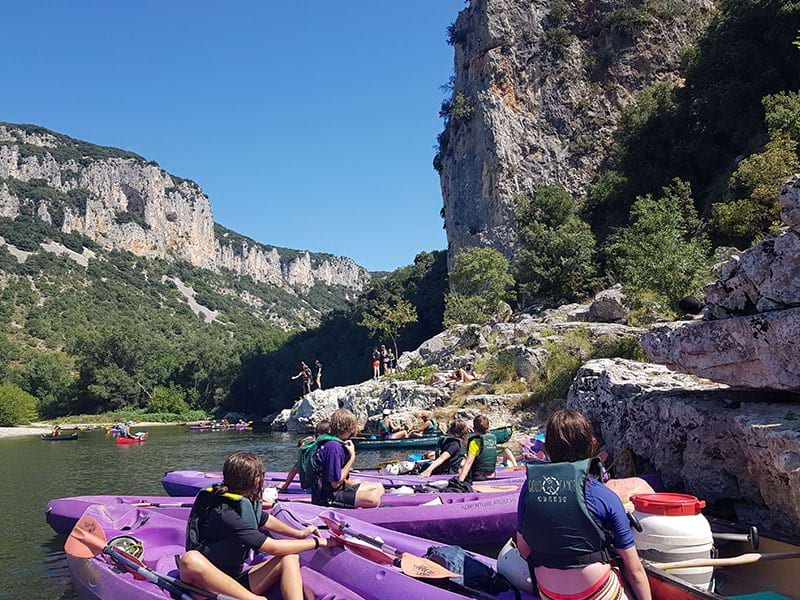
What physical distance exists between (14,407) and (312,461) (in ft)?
150

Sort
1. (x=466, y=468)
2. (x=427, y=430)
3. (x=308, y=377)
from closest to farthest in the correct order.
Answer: (x=466, y=468) < (x=427, y=430) < (x=308, y=377)

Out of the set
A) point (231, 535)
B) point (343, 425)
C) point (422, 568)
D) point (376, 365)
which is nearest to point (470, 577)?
point (422, 568)

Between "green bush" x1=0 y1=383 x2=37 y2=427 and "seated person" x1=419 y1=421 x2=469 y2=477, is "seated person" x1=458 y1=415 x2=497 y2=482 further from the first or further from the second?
"green bush" x1=0 y1=383 x2=37 y2=427

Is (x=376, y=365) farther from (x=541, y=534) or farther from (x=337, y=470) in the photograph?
(x=541, y=534)

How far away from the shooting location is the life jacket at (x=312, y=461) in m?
7.03

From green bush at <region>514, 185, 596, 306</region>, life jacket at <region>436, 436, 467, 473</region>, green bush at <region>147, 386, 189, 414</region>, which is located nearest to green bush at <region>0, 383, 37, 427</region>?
green bush at <region>147, 386, 189, 414</region>

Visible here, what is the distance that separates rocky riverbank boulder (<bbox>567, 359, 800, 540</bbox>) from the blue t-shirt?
2.91m

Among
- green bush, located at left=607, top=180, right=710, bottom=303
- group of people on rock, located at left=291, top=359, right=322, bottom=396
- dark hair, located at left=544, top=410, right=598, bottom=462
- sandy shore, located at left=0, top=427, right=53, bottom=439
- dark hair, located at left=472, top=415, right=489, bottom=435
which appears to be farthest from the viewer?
sandy shore, located at left=0, top=427, right=53, bottom=439

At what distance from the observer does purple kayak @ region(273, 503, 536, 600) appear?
4727 mm

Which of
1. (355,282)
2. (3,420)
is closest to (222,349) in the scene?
(3,420)

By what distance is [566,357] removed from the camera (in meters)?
17.6

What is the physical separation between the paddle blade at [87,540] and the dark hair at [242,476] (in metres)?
2.81

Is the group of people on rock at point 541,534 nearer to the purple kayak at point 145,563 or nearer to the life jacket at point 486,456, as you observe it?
the purple kayak at point 145,563

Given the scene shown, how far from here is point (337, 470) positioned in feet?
23.8
